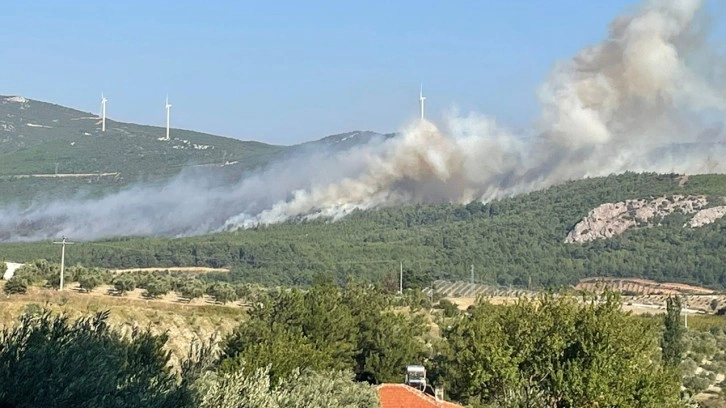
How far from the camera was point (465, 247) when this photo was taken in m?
155

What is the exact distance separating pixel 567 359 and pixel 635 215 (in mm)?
129471

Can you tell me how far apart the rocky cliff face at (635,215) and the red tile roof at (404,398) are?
116871mm

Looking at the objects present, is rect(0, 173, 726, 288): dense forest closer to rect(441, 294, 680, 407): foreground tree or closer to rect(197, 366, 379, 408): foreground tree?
rect(441, 294, 680, 407): foreground tree

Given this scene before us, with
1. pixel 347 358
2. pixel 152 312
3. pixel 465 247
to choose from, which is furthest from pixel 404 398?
pixel 465 247

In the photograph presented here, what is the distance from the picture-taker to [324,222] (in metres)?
176

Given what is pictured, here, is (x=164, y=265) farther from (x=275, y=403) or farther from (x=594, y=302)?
(x=275, y=403)

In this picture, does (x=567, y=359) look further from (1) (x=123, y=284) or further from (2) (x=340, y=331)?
(1) (x=123, y=284)

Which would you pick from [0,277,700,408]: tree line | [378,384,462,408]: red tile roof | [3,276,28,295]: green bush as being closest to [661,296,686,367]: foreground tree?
[0,277,700,408]: tree line

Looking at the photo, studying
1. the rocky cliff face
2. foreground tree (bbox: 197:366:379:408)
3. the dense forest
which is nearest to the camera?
foreground tree (bbox: 197:366:379:408)

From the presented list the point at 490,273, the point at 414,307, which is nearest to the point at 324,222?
the point at 490,273

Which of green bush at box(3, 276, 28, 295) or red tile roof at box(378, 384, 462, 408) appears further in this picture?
green bush at box(3, 276, 28, 295)

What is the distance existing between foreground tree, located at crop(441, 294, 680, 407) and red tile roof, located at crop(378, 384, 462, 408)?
1.77 meters

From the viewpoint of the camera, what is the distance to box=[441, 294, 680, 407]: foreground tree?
127 ft

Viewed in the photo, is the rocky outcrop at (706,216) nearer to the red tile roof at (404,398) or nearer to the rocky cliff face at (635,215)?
the rocky cliff face at (635,215)
